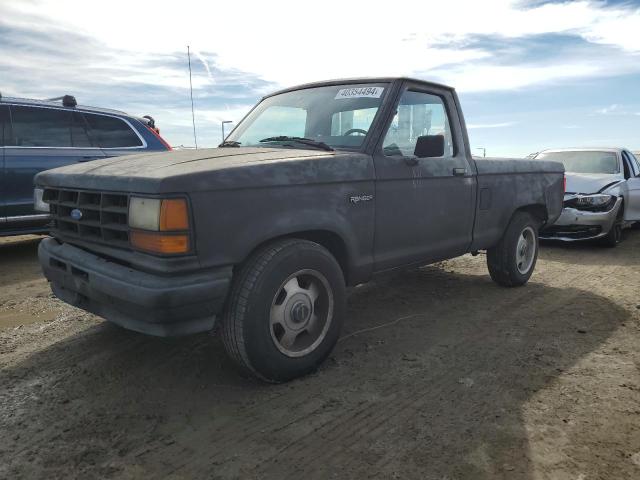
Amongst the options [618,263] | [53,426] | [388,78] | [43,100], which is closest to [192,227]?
[53,426]

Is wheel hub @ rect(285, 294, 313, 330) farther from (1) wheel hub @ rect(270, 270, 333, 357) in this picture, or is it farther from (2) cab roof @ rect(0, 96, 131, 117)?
(2) cab roof @ rect(0, 96, 131, 117)

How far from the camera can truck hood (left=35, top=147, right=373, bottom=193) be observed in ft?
8.48

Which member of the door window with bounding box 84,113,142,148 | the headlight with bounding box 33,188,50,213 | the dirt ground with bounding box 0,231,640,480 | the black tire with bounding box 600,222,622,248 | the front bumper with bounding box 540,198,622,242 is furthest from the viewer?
the black tire with bounding box 600,222,622,248

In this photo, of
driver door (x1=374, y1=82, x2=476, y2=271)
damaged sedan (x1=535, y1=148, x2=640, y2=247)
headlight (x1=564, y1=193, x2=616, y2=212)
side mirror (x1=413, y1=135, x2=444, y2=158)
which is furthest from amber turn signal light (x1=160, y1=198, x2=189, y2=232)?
headlight (x1=564, y1=193, x2=616, y2=212)

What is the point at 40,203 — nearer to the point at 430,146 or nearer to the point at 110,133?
the point at 430,146

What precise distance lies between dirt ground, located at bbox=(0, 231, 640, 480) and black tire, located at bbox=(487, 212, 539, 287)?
690mm

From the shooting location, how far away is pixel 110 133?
687 centimetres

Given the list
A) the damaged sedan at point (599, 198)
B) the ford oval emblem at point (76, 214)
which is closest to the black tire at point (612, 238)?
the damaged sedan at point (599, 198)

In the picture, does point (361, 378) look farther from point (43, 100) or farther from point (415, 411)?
point (43, 100)

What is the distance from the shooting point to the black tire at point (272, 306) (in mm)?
2781

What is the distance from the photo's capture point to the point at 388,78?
12.7 ft

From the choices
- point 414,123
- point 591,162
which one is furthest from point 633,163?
point 414,123

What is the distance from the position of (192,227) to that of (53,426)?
4.12ft

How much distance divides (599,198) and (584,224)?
45 centimetres
